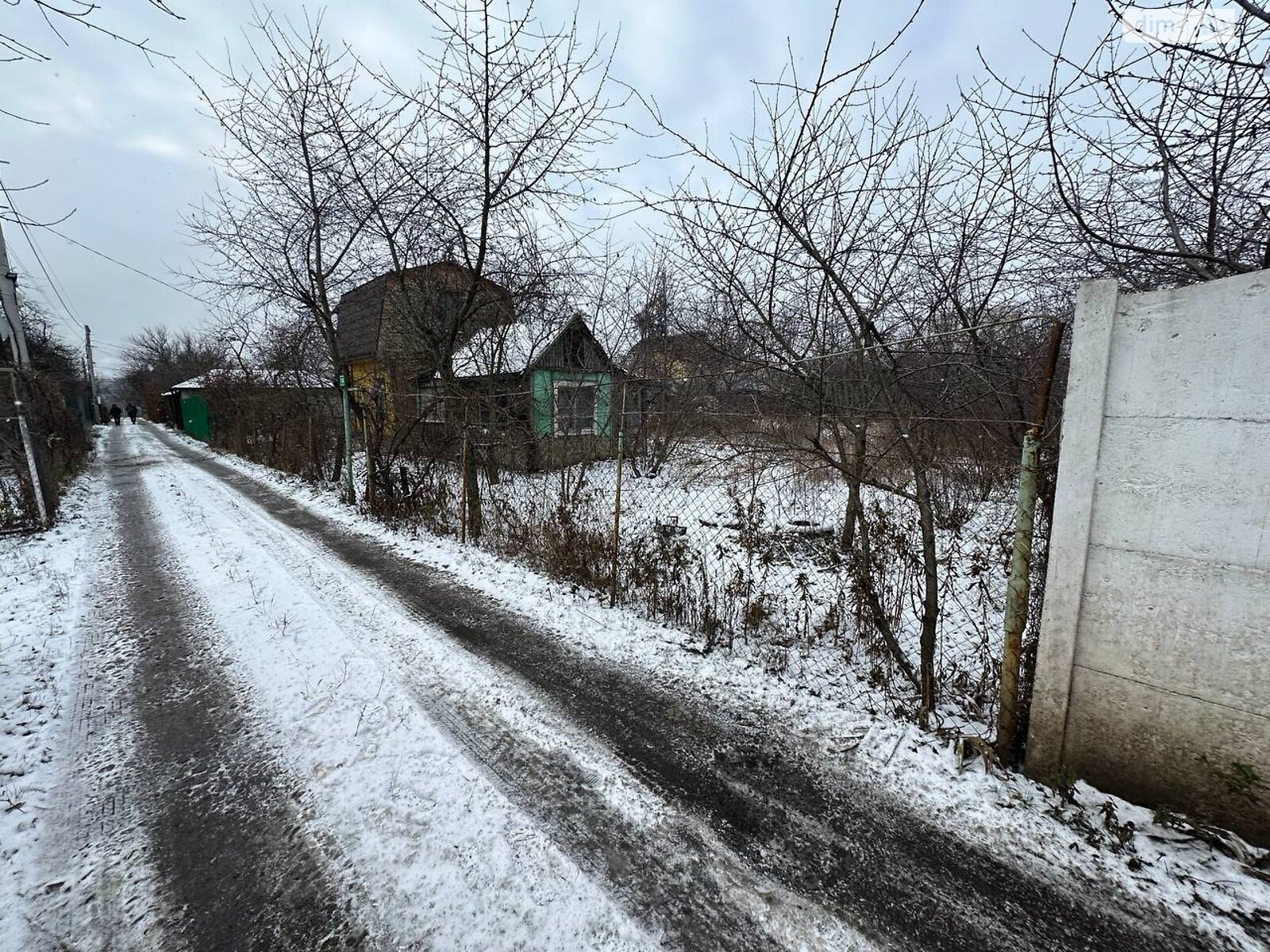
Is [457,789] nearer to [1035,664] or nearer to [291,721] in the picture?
[291,721]

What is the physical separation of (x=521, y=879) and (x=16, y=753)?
9.37 ft

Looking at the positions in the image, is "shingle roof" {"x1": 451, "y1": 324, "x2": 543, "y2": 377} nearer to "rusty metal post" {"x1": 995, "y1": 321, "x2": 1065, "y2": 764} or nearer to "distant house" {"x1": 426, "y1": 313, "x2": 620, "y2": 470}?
"distant house" {"x1": 426, "y1": 313, "x2": 620, "y2": 470}

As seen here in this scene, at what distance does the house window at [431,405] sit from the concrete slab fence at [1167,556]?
6996 mm

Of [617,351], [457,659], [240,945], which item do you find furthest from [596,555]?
[617,351]

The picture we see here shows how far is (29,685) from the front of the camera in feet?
10.5

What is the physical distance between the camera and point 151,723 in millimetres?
2859

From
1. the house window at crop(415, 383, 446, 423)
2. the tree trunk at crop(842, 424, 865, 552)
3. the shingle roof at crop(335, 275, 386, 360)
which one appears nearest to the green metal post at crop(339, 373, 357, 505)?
the shingle roof at crop(335, 275, 386, 360)

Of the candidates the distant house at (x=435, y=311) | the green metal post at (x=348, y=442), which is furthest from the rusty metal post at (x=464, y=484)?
the green metal post at (x=348, y=442)

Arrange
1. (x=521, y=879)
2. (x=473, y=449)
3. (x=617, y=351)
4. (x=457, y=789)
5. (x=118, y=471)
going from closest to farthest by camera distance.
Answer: (x=521, y=879) → (x=457, y=789) → (x=473, y=449) → (x=617, y=351) → (x=118, y=471)

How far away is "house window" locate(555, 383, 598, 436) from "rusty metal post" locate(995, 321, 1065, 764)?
4110mm

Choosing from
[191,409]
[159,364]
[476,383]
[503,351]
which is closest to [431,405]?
[476,383]

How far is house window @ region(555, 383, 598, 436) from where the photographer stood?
5910mm

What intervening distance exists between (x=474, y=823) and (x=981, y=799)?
227cm

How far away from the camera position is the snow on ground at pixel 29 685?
1.97m
